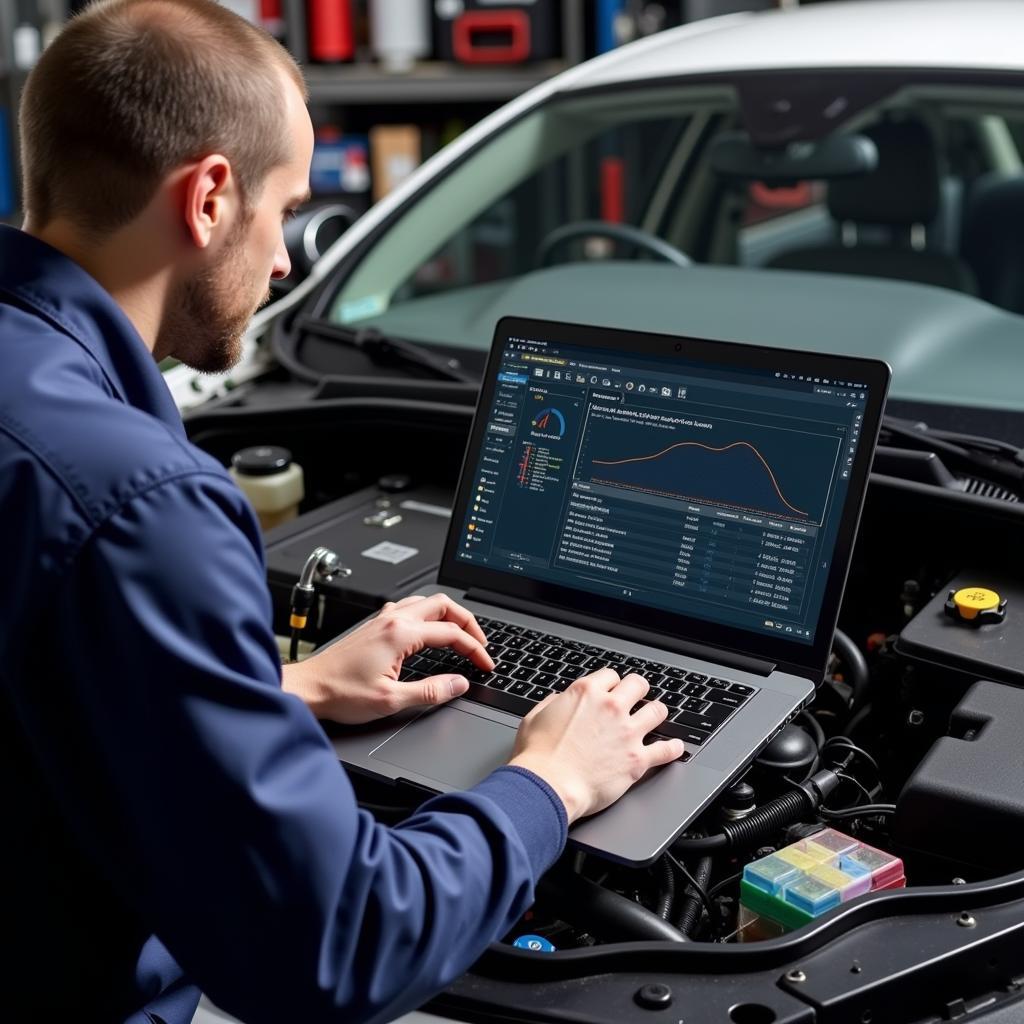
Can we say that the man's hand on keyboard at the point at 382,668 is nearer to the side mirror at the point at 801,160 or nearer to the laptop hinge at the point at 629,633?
the laptop hinge at the point at 629,633

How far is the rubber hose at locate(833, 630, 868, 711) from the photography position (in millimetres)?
1269

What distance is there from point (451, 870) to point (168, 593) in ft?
0.80

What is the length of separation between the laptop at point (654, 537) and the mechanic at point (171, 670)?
0.12m

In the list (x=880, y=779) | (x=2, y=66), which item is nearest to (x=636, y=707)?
(x=880, y=779)

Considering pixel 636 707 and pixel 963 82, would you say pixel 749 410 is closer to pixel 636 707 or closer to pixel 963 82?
pixel 636 707

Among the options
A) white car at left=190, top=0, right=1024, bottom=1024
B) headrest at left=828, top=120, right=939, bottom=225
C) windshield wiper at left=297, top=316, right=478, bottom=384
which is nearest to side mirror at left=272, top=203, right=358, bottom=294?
white car at left=190, top=0, right=1024, bottom=1024

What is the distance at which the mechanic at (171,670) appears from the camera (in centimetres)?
75

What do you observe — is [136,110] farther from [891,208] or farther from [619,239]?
[891,208]

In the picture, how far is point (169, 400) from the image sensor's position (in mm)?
921

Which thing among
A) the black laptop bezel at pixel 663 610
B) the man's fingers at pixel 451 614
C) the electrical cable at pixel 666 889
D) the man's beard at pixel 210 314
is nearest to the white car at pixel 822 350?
the electrical cable at pixel 666 889

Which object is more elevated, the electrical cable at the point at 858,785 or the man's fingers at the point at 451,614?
the man's fingers at the point at 451,614

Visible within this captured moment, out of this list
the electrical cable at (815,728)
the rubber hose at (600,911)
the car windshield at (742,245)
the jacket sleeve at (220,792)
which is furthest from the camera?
the car windshield at (742,245)

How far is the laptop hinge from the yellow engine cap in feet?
0.63

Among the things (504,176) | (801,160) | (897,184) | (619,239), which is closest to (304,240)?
(504,176)
